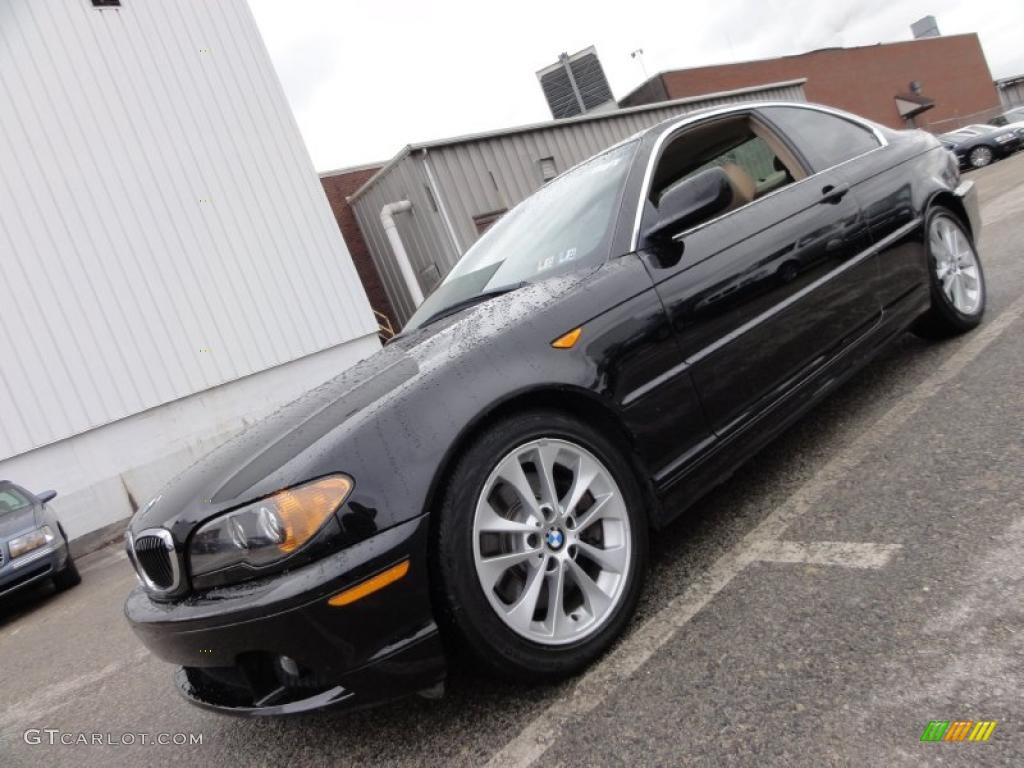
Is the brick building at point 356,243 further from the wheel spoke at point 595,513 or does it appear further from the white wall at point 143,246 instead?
the wheel spoke at point 595,513

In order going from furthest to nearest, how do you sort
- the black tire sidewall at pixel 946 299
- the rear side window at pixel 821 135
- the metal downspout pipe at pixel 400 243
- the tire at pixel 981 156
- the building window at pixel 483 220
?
the tire at pixel 981 156 < the metal downspout pipe at pixel 400 243 < the building window at pixel 483 220 < the black tire sidewall at pixel 946 299 < the rear side window at pixel 821 135

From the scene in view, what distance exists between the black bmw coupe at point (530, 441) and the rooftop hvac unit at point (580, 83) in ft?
67.2

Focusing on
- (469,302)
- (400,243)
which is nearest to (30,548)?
(469,302)

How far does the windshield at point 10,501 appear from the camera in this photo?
20.3 feet

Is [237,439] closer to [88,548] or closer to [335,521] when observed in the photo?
[335,521]

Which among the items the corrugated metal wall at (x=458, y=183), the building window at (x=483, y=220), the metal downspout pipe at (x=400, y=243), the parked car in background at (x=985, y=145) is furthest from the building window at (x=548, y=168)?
the parked car in background at (x=985, y=145)

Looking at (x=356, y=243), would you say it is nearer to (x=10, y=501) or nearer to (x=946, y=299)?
(x=10, y=501)

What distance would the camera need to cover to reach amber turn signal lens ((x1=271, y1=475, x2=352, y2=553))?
1565 millimetres

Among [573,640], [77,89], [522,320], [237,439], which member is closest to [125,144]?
[77,89]

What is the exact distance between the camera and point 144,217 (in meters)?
8.89

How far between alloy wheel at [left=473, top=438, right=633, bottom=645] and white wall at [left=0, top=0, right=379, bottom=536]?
846cm

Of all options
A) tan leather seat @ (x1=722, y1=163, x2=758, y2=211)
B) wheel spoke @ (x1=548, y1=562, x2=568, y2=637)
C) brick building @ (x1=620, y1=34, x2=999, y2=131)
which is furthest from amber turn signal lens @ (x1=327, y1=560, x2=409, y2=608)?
brick building @ (x1=620, y1=34, x2=999, y2=131)

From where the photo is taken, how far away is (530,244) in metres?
2.72

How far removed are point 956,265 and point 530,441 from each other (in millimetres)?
2964
